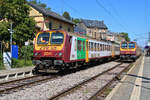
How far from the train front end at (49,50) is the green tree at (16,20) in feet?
22.8

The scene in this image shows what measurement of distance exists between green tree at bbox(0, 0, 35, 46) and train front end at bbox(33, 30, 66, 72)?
696cm

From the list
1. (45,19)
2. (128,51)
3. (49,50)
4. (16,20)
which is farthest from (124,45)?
(49,50)

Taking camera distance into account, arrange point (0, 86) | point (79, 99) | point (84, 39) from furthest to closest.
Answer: point (84, 39), point (0, 86), point (79, 99)

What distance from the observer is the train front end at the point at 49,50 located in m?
12.1

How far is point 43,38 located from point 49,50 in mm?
1110

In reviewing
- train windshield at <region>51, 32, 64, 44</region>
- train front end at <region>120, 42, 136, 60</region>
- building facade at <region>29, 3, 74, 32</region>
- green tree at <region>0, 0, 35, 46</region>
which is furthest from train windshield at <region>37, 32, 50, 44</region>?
train front end at <region>120, 42, 136, 60</region>

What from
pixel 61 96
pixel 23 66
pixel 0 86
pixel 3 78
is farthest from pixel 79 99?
pixel 23 66

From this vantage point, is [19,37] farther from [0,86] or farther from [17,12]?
[0,86]

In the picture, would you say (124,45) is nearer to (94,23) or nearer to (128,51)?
(128,51)

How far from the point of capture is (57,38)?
12.6 metres

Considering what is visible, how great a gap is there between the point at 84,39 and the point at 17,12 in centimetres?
784

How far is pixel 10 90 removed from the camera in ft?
26.9

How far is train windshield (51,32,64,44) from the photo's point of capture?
12.4m

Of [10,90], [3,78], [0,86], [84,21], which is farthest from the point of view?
[84,21]
